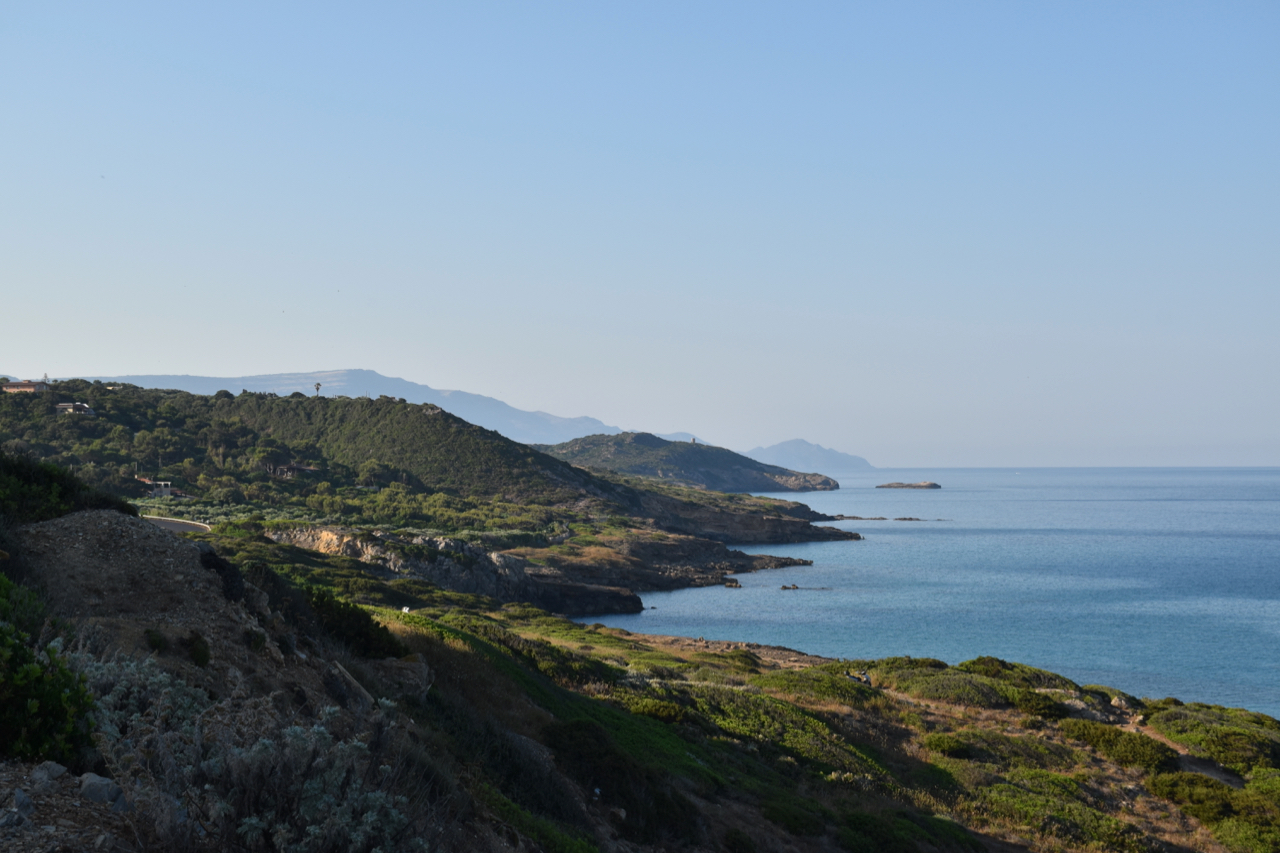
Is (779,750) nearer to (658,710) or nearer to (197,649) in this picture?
(658,710)

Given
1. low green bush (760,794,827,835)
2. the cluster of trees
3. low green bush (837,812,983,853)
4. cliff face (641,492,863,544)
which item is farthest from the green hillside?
low green bush (837,812,983,853)

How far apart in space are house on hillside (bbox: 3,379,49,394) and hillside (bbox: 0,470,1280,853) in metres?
95.5

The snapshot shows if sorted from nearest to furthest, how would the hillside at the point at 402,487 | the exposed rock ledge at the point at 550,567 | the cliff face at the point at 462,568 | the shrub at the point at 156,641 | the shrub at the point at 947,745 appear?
the shrub at the point at 156,641
the shrub at the point at 947,745
the cliff face at the point at 462,568
the exposed rock ledge at the point at 550,567
the hillside at the point at 402,487

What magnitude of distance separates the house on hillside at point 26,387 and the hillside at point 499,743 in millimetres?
95503

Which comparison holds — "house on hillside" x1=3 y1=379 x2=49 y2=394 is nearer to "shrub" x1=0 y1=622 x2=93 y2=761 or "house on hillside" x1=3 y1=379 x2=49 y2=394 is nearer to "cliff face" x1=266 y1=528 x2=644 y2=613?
"cliff face" x1=266 y1=528 x2=644 y2=613

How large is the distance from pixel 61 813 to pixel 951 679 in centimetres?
3449

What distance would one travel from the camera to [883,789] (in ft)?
68.3

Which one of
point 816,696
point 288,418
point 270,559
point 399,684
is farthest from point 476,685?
point 288,418

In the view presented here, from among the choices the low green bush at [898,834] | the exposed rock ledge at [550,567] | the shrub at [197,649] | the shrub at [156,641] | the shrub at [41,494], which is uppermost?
the shrub at [41,494]

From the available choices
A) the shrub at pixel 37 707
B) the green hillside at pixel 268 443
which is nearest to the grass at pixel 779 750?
the shrub at pixel 37 707

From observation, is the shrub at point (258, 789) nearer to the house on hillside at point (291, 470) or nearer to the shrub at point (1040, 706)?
the shrub at point (1040, 706)

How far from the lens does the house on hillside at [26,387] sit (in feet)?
321

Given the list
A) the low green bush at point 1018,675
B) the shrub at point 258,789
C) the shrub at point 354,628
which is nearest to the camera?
the shrub at point 258,789

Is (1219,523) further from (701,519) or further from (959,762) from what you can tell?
(959,762)
